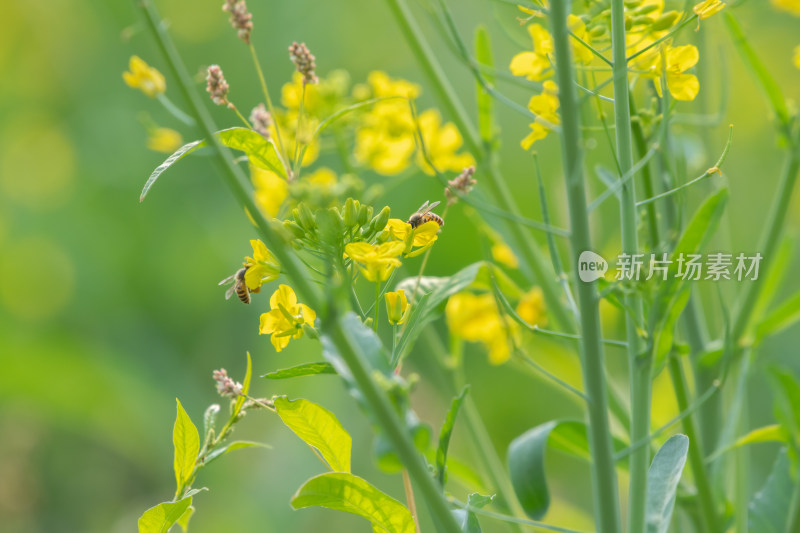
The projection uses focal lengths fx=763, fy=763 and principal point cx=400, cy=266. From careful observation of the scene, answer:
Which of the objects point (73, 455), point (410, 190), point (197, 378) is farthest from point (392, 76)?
point (73, 455)

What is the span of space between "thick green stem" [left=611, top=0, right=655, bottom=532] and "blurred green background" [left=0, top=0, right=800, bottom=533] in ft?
2.76

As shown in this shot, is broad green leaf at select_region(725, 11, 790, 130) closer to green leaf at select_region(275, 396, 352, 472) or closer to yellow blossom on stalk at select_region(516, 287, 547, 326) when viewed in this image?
yellow blossom on stalk at select_region(516, 287, 547, 326)

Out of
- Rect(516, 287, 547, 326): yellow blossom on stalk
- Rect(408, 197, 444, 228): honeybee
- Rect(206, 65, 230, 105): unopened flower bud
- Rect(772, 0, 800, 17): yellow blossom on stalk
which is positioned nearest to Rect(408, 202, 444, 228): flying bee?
Rect(408, 197, 444, 228): honeybee

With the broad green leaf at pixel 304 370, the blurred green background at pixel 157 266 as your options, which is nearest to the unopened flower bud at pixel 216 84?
the broad green leaf at pixel 304 370

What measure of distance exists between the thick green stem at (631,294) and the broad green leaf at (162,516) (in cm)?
20

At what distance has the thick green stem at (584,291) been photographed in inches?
11.0

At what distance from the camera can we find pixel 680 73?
365mm

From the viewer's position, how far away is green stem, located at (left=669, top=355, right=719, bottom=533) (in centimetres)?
42

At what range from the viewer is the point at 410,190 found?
4.79 feet

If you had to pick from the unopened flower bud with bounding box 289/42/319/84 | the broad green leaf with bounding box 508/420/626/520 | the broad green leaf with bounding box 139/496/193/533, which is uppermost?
the unopened flower bud with bounding box 289/42/319/84

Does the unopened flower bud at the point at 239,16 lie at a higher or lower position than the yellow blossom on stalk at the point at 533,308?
higher

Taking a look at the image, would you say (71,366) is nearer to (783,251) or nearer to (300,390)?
(300,390)

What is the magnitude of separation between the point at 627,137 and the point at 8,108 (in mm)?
2102

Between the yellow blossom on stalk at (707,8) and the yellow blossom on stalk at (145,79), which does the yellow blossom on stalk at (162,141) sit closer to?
the yellow blossom on stalk at (145,79)
